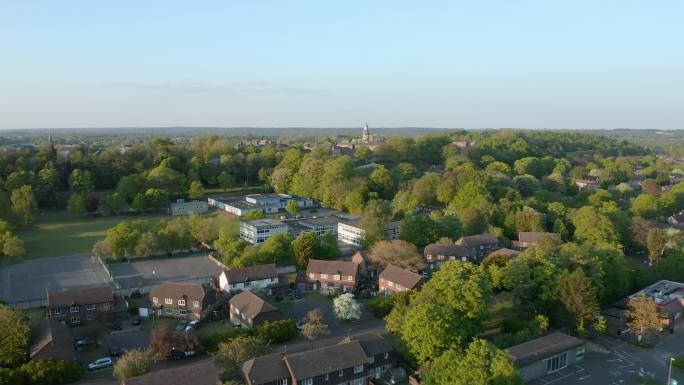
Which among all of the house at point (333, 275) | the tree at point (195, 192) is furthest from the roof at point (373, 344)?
the tree at point (195, 192)

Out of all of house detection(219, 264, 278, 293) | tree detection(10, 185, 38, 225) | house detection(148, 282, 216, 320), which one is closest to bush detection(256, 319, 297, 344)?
house detection(148, 282, 216, 320)

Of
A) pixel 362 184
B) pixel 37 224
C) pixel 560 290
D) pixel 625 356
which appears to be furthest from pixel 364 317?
pixel 37 224

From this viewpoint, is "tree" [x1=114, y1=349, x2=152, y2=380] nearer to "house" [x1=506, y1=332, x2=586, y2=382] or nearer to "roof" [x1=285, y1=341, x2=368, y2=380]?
"roof" [x1=285, y1=341, x2=368, y2=380]

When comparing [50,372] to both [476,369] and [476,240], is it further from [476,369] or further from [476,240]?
[476,240]

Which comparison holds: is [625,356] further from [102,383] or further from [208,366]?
[102,383]

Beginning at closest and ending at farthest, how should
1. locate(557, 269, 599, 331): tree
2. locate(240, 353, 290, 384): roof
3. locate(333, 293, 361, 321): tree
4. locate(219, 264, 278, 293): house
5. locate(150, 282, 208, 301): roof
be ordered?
locate(240, 353, 290, 384): roof → locate(557, 269, 599, 331): tree → locate(333, 293, 361, 321): tree → locate(150, 282, 208, 301): roof → locate(219, 264, 278, 293): house

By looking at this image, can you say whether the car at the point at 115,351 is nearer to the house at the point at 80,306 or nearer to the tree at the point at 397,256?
the house at the point at 80,306
